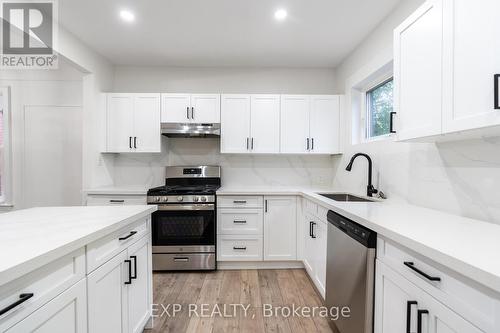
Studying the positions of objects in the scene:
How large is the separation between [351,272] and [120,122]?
299 cm

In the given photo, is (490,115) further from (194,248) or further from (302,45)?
(194,248)

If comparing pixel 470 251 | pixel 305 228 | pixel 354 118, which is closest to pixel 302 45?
pixel 354 118

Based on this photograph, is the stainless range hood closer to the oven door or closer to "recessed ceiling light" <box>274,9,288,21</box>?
the oven door

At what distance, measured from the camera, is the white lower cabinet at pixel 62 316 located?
2.53 ft

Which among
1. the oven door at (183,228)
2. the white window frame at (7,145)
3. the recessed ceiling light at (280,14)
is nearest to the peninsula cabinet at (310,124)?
the recessed ceiling light at (280,14)

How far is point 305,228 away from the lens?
2.65 m

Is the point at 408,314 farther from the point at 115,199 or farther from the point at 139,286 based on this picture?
the point at 115,199

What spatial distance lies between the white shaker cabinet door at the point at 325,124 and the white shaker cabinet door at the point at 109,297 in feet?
7.98

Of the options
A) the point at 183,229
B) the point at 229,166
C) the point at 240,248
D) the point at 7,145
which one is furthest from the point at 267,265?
the point at 7,145

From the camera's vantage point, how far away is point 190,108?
9.73 ft

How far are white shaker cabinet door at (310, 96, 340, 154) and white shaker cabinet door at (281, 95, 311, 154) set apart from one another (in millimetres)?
77

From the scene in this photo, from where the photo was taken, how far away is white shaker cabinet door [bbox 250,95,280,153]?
9.86ft

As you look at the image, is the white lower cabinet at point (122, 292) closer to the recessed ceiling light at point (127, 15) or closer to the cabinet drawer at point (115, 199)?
the cabinet drawer at point (115, 199)

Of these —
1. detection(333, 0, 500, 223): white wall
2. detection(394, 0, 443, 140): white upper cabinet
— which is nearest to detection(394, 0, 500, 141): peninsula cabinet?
detection(394, 0, 443, 140): white upper cabinet
